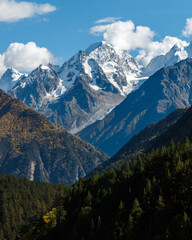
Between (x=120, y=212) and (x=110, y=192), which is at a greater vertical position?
(x=110, y=192)

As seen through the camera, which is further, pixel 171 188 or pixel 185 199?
pixel 171 188

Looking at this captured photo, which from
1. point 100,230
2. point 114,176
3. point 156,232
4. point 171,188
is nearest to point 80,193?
point 114,176

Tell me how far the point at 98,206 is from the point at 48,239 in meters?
21.7

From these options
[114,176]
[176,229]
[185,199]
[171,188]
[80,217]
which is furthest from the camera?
[114,176]

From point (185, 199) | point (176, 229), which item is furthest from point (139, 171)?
point (176, 229)

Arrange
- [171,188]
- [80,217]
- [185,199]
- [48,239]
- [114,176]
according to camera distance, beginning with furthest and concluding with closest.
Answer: [114,176] < [48,239] < [80,217] < [171,188] < [185,199]

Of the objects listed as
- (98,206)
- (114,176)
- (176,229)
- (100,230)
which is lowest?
(176,229)

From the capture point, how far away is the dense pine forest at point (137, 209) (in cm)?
8350

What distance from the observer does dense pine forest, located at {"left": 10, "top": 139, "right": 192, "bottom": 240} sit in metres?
83.5

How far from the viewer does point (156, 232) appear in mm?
80562

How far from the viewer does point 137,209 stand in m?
90.0

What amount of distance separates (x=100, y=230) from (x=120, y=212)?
713 cm

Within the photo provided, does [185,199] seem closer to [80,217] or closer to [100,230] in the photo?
[100,230]

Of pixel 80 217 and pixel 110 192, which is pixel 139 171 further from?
pixel 80 217
